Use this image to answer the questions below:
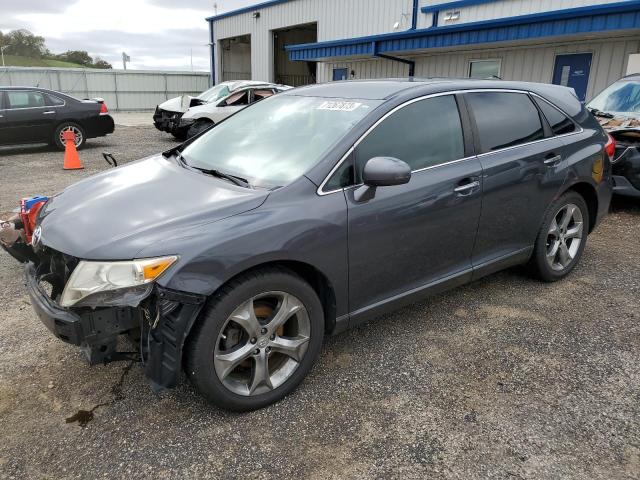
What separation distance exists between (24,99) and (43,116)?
497 mm

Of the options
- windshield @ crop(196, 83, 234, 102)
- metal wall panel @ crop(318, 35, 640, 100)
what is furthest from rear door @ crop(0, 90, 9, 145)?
metal wall panel @ crop(318, 35, 640, 100)

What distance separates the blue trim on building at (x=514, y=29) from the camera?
9.55 meters

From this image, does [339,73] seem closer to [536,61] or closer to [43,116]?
[536,61]

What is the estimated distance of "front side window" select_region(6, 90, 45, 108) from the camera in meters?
11.1

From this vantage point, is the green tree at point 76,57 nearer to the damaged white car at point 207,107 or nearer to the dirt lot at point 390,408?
the damaged white car at point 207,107

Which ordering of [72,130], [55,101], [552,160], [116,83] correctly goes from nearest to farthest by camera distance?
[552,160] < [55,101] < [72,130] < [116,83]

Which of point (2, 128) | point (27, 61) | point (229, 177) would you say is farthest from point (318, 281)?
point (27, 61)

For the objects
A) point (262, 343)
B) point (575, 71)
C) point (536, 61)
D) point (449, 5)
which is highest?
point (449, 5)

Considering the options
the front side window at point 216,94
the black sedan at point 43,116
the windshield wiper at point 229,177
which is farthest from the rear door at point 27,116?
the windshield wiper at point 229,177

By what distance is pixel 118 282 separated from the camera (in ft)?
7.28

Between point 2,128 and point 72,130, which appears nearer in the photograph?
point 2,128

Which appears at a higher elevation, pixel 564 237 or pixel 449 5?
pixel 449 5

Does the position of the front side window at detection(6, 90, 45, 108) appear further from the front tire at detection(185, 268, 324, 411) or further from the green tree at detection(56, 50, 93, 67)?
the green tree at detection(56, 50, 93, 67)

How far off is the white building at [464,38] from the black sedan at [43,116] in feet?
27.4
